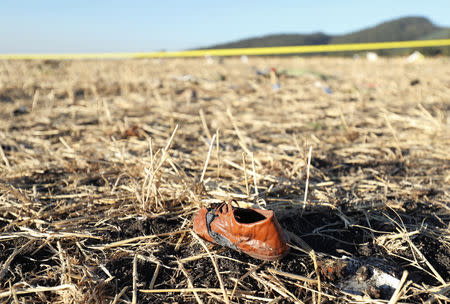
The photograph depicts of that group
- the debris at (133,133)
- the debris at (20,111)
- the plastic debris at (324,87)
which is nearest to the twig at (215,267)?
the debris at (133,133)

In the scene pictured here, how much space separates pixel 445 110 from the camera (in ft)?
13.4

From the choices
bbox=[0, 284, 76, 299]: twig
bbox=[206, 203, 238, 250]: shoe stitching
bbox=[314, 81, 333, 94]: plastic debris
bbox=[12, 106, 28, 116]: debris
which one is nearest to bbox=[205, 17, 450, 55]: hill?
bbox=[314, 81, 333, 94]: plastic debris

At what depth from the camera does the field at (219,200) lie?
1.24m

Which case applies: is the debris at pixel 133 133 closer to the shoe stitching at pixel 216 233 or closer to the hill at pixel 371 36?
the shoe stitching at pixel 216 233

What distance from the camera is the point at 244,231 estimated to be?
1289 mm

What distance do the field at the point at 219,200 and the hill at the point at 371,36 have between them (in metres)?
21.8

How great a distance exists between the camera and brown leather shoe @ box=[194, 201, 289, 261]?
1.26m

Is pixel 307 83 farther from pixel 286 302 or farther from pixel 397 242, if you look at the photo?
pixel 286 302

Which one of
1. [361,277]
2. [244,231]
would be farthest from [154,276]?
[361,277]

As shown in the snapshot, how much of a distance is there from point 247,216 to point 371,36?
31754mm

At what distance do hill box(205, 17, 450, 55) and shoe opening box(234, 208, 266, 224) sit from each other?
76.7ft

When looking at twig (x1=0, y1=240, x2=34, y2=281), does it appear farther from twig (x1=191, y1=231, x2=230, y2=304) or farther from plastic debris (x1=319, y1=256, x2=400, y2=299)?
plastic debris (x1=319, y1=256, x2=400, y2=299)

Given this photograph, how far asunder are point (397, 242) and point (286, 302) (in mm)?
621

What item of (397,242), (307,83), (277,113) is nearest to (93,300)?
(397,242)
